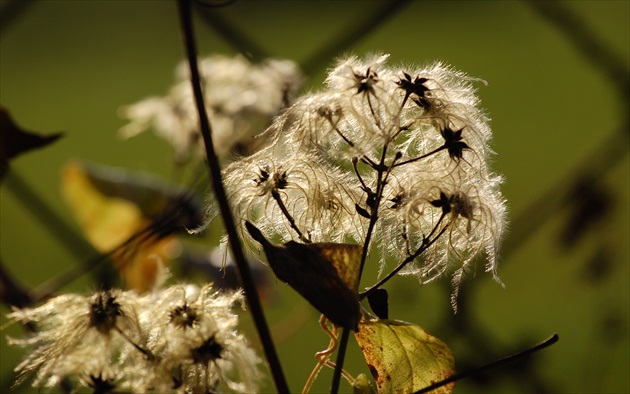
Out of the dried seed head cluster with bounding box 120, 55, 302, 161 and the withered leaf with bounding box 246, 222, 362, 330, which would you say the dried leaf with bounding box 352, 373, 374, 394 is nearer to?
the withered leaf with bounding box 246, 222, 362, 330

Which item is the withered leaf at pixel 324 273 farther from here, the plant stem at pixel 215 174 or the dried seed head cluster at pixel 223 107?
the dried seed head cluster at pixel 223 107

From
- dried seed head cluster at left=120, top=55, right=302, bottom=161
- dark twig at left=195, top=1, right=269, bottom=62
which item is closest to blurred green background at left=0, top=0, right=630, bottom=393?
dark twig at left=195, top=1, right=269, bottom=62

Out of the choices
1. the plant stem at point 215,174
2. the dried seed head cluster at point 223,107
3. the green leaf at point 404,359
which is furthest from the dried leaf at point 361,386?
the dried seed head cluster at point 223,107

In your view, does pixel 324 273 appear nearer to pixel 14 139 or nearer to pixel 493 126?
→ pixel 14 139

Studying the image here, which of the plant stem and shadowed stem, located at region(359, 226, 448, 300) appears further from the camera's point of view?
shadowed stem, located at region(359, 226, 448, 300)

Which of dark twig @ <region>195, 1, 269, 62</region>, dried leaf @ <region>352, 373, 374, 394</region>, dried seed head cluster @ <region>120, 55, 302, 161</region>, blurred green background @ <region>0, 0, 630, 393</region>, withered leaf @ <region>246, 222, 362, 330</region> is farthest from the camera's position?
dried seed head cluster @ <region>120, 55, 302, 161</region>

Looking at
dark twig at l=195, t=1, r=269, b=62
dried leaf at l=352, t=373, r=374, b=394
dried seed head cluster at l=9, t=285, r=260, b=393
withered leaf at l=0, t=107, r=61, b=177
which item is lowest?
dried leaf at l=352, t=373, r=374, b=394
